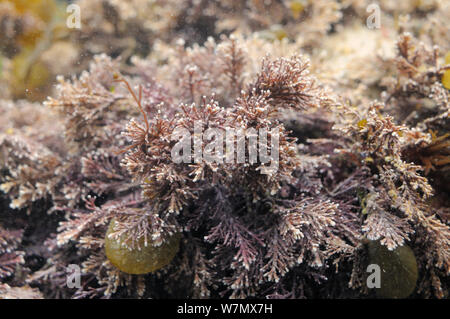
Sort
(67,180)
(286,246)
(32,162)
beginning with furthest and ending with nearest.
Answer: (32,162) → (67,180) → (286,246)
